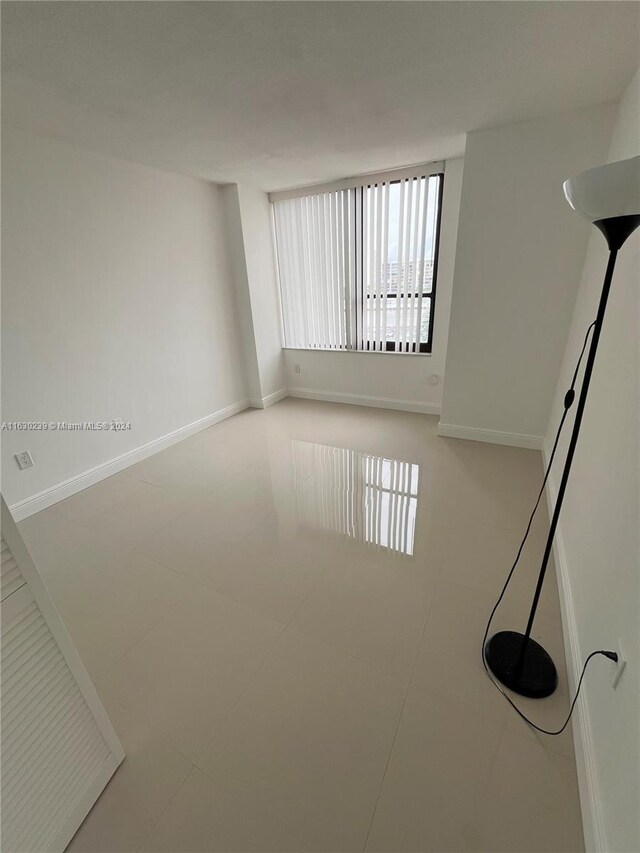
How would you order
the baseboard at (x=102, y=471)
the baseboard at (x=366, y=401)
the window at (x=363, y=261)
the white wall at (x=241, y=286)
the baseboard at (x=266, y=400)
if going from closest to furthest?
the baseboard at (x=102, y=471), the window at (x=363, y=261), the white wall at (x=241, y=286), the baseboard at (x=366, y=401), the baseboard at (x=266, y=400)

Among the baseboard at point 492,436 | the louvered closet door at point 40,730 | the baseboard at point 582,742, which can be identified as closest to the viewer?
the louvered closet door at point 40,730

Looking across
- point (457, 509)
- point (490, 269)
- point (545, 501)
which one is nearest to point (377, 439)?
point (457, 509)

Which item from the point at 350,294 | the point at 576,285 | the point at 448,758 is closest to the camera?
the point at 448,758

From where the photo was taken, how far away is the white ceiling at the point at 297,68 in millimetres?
1337

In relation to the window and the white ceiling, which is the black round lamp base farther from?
the window

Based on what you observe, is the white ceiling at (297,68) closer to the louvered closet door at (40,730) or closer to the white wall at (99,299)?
the white wall at (99,299)

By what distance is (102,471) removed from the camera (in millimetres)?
2867

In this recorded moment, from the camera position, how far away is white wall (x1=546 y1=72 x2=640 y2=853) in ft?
2.76

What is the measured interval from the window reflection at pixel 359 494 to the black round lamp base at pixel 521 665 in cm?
61

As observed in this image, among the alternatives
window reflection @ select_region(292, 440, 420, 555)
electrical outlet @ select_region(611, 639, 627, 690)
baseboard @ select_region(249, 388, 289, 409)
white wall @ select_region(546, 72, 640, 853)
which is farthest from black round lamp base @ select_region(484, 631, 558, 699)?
baseboard @ select_region(249, 388, 289, 409)

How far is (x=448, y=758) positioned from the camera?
1118 mm

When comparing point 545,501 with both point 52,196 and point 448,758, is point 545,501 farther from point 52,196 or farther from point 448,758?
point 52,196

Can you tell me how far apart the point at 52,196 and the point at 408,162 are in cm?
278

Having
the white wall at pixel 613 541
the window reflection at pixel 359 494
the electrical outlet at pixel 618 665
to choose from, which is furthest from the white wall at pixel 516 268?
the electrical outlet at pixel 618 665
